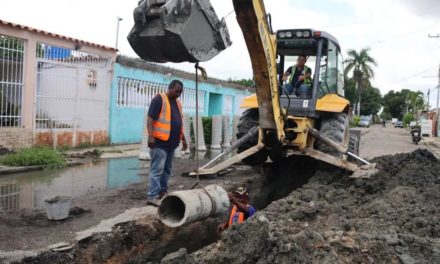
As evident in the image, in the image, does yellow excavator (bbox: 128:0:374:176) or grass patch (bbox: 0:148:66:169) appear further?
grass patch (bbox: 0:148:66:169)

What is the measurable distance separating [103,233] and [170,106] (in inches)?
81.3

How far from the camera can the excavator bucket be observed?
403 centimetres

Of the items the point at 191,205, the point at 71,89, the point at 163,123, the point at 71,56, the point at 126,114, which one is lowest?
the point at 191,205

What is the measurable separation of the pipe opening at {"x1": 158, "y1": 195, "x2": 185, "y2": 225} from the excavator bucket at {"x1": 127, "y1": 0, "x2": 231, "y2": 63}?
136cm

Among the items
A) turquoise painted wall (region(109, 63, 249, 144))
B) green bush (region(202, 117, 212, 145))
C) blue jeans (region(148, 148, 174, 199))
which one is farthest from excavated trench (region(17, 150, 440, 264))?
green bush (region(202, 117, 212, 145))

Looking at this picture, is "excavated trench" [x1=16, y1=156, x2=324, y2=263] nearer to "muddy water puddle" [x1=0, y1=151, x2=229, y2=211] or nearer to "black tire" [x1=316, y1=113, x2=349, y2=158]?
"muddy water puddle" [x1=0, y1=151, x2=229, y2=211]

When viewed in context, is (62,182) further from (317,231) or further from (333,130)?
(317,231)

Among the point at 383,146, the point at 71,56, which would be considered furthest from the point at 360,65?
the point at 71,56

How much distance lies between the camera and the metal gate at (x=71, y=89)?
485 inches

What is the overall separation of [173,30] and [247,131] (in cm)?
473

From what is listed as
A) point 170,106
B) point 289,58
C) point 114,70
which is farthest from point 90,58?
point 170,106

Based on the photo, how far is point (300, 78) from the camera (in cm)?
809

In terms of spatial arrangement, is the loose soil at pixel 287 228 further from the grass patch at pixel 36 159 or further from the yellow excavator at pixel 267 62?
the grass patch at pixel 36 159

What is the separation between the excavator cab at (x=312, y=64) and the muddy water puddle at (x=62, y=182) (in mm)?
3248
